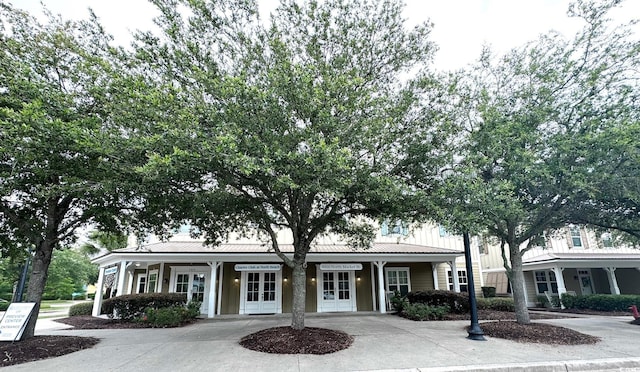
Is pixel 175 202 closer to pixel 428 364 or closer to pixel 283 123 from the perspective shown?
pixel 283 123

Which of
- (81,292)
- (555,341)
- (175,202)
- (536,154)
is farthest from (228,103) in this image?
(81,292)

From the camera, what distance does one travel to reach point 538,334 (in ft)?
26.6

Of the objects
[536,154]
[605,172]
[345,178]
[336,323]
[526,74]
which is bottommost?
[336,323]

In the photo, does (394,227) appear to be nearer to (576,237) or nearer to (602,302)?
(602,302)

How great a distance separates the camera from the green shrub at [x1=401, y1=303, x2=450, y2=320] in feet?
39.9

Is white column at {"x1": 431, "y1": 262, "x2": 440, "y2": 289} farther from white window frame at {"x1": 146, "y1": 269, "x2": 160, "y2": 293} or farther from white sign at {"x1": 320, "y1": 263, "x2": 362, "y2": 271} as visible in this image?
white window frame at {"x1": 146, "y1": 269, "x2": 160, "y2": 293}

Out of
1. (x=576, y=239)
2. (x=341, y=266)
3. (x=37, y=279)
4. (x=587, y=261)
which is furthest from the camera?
(x=576, y=239)

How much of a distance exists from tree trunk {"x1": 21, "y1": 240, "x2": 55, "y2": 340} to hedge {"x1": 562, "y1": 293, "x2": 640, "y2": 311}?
21.3 meters

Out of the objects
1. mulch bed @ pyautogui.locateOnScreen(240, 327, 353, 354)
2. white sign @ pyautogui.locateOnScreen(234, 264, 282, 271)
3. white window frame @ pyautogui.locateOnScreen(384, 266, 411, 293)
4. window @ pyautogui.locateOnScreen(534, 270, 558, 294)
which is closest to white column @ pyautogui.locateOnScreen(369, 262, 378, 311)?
white window frame @ pyautogui.locateOnScreen(384, 266, 411, 293)

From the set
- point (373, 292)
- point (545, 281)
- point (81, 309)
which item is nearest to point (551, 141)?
point (373, 292)

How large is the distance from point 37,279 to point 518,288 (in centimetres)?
1339

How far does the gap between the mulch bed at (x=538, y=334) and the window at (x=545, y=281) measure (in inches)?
458

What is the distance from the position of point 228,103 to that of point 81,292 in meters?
43.9

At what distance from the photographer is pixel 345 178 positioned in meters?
6.15
